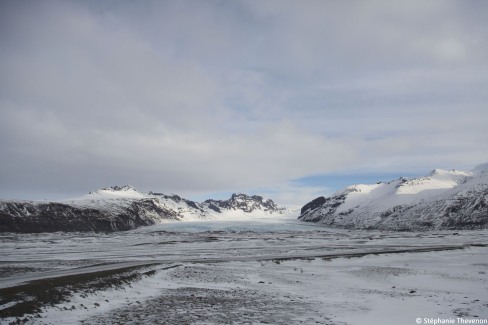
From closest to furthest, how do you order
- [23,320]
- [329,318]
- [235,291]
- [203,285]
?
[23,320] → [329,318] → [235,291] → [203,285]

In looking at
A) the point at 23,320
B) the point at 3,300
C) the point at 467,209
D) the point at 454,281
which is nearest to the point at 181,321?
the point at 23,320

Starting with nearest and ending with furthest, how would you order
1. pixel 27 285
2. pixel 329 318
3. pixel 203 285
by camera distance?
1. pixel 329 318
2. pixel 27 285
3. pixel 203 285

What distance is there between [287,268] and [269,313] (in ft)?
89.1

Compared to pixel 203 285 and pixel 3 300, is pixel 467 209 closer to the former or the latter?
pixel 203 285

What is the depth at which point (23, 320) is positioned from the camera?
19.4 meters

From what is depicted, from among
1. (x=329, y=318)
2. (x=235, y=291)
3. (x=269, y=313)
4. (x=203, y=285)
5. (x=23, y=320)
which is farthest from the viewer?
(x=203, y=285)

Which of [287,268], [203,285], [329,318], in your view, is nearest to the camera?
[329,318]

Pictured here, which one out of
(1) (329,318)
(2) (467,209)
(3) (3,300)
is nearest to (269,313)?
(1) (329,318)

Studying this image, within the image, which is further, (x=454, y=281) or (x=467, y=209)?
(x=467, y=209)

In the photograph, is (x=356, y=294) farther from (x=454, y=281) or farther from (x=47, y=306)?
(x=47, y=306)

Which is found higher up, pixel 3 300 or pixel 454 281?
pixel 3 300

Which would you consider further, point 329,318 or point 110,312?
point 110,312

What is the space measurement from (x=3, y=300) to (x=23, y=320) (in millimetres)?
5201

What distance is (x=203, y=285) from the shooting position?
117 feet
